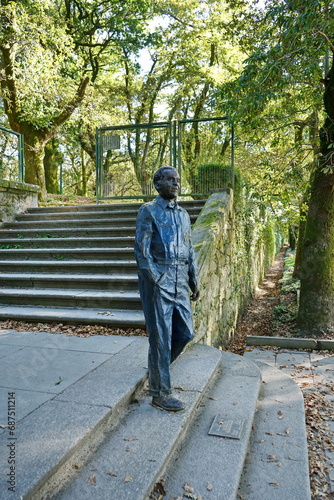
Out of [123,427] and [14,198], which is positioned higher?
[14,198]

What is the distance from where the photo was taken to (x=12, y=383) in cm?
307

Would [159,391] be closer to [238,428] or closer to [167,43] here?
[238,428]

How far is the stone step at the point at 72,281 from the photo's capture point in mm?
5516

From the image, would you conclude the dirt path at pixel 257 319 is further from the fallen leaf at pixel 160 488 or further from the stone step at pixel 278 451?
the fallen leaf at pixel 160 488

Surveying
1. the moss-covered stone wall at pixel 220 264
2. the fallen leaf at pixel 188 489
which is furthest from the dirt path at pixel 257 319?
the fallen leaf at pixel 188 489

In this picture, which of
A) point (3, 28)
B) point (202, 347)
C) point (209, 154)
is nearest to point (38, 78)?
point (3, 28)

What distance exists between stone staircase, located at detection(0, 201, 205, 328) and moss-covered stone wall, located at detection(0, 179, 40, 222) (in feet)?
0.64

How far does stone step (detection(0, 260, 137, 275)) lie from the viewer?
5.90m

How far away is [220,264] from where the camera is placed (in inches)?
256

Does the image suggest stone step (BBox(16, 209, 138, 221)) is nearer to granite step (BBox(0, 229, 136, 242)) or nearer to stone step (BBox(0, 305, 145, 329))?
granite step (BBox(0, 229, 136, 242))

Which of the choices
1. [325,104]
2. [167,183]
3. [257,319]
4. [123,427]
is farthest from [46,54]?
[123,427]

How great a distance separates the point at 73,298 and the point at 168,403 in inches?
111

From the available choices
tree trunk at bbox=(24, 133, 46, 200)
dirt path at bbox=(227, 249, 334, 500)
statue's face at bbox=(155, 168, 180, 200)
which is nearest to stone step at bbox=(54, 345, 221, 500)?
dirt path at bbox=(227, 249, 334, 500)
